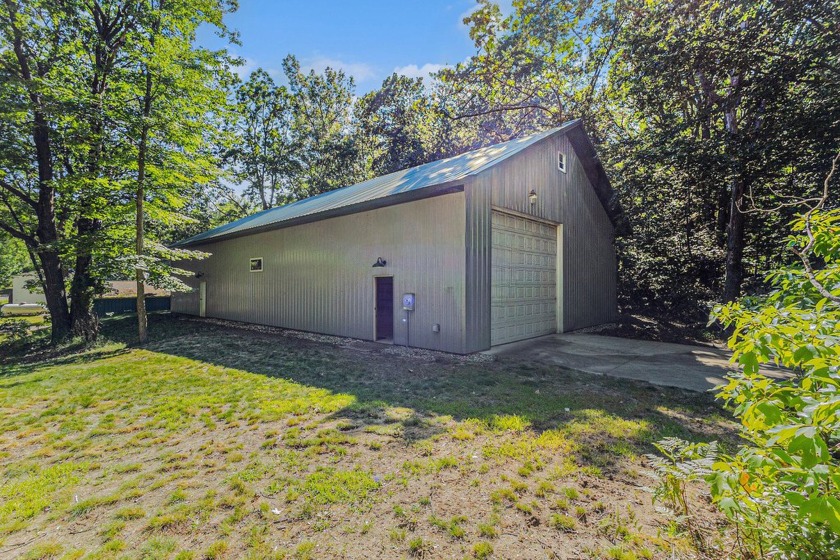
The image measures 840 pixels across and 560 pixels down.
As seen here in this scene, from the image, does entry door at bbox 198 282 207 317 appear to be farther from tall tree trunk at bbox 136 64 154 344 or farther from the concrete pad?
the concrete pad

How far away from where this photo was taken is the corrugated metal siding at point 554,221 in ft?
23.1

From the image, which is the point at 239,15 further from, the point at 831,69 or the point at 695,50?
the point at 831,69

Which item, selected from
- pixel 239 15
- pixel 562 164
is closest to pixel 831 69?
pixel 562 164

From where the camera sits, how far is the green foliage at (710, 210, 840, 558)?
44.9 inches

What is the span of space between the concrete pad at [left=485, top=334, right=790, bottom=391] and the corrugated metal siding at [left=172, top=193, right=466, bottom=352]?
173cm

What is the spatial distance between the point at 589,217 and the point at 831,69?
17.9 feet

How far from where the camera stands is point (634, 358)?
6.85m

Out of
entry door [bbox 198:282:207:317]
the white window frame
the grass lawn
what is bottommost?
the grass lawn

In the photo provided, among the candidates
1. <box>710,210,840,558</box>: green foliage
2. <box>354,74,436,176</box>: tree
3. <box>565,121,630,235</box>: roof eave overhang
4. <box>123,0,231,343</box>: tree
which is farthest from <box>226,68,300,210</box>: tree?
<box>710,210,840,558</box>: green foliage

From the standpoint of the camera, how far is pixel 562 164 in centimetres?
980

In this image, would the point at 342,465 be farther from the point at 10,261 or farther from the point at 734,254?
the point at 10,261

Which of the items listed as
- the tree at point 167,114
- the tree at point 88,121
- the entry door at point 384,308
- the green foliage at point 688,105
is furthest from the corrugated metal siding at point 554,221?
the tree at point 88,121

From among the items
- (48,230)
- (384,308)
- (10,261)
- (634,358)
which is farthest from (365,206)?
(10,261)

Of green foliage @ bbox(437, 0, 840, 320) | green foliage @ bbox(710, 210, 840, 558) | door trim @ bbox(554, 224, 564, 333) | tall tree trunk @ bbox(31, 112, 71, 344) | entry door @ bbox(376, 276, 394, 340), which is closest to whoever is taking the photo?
green foliage @ bbox(710, 210, 840, 558)
